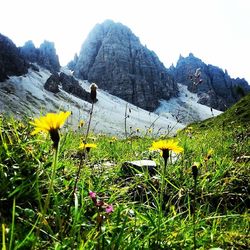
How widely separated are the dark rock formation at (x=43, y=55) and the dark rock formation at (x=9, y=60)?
26843 mm

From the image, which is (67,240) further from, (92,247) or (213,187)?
(213,187)

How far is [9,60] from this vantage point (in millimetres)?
135625

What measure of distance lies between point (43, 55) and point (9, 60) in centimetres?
4273

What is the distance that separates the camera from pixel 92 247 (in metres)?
2.38

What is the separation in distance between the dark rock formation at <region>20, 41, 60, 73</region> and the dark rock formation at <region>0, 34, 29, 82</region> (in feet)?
88.1

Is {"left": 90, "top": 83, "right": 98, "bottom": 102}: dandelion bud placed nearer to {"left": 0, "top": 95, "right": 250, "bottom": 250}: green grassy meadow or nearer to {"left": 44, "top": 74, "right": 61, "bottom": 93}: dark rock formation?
{"left": 0, "top": 95, "right": 250, "bottom": 250}: green grassy meadow

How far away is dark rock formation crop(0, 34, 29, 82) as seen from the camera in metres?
130

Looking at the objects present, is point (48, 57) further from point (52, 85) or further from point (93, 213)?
point (93, 213)

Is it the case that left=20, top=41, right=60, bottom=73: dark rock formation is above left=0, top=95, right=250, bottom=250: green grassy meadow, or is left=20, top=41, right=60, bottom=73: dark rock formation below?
above

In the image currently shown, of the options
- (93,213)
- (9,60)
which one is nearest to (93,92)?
(93,213)

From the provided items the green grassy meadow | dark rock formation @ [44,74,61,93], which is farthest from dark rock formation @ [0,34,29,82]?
the green grassy meadow

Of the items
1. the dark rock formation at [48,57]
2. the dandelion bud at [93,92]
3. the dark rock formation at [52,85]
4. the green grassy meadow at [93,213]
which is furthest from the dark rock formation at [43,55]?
the dandelion bud at [93,92]

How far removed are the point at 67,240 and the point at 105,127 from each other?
11391 cm

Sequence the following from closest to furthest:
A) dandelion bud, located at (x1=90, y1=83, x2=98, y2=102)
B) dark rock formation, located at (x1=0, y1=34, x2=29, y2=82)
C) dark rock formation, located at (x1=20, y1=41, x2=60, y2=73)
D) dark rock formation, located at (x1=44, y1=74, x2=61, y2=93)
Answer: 1. dandelion bud, located at (x1=90, y1=83, x2=98, y2=102)
2. dark rock formation, located at (x1=0, y1=34, x2=29, y2=82)
3. dark rock formation, located at (x1=44, y1=74, x2=61, y2=93)
4. dark rock formation, located at (x1=20, y1=41, x2=60, y2=73)
